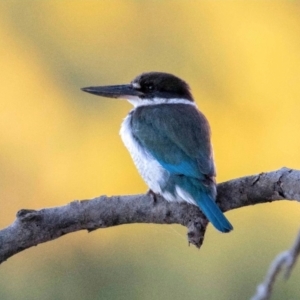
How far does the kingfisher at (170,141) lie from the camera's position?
127cm

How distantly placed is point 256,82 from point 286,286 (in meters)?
0.77

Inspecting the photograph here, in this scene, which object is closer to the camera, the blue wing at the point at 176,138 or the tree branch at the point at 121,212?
the tree branch at the point at 121,212

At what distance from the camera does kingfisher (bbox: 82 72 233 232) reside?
4.17 ft

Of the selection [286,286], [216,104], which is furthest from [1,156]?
[286,286]

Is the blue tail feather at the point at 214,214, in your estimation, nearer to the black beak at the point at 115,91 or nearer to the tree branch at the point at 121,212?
the tree branch at the point at 121,212

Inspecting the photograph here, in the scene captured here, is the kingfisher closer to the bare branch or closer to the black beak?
the black beak

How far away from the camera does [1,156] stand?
2357mm

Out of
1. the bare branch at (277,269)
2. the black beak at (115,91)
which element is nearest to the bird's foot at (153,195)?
the black beak at (115,91)

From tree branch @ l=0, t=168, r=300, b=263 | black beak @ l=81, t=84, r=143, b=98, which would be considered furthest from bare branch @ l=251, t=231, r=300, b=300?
black beak @ l=81, t=84, r=143, b=98

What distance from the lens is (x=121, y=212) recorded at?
116cm

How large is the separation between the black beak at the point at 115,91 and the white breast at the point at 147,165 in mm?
118

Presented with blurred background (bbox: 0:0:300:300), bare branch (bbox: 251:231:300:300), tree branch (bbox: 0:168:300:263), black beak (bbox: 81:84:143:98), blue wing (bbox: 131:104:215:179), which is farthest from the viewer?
blurred background (bbox: 0:0:300:300)

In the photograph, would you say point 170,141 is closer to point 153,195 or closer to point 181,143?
point 181,143

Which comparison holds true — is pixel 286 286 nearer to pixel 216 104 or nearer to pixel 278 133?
pixel 278 133
